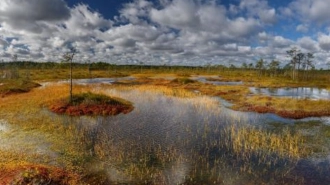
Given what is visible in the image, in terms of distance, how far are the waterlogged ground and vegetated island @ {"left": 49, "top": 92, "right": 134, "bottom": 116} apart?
2.07m

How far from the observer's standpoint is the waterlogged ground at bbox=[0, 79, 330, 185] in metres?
16.3

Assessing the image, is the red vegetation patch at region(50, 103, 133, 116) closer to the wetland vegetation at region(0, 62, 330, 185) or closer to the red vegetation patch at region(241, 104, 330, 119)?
the wetland vegetation at region(0, 62, 330, 185)

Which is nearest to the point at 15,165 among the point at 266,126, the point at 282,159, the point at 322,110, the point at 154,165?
the point at 154,165

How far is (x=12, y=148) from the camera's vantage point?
66.2 ft

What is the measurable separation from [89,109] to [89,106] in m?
1.32

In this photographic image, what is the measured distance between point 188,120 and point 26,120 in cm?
1892

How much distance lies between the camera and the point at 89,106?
35.9 metres

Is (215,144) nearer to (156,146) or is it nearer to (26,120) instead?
(156,146)

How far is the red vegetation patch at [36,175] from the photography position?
1402 cm

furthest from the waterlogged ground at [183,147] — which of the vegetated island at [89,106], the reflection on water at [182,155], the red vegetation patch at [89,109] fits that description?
the vegetated island at [89,106]

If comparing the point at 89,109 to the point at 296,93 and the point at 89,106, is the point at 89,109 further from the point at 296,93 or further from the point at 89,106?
the point at 296,93

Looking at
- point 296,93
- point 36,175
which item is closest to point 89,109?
point 36,175

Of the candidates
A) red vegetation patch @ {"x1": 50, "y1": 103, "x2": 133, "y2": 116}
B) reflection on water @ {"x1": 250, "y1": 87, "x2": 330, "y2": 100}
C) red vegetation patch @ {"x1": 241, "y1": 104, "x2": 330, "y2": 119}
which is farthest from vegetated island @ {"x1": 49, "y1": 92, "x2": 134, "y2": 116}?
reflection on water @ {"x1": 250, "y1": 87, "x2": 330, "y2": 100}

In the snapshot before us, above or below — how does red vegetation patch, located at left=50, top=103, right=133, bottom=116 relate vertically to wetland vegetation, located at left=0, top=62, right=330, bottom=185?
above
